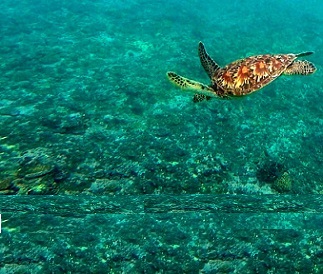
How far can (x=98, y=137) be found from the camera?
8133 mm

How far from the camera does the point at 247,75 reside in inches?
291

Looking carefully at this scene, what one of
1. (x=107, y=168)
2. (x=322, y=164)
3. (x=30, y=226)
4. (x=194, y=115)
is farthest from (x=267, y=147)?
(x=30, y=226)

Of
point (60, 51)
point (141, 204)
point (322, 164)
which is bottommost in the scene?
point (322, 164)

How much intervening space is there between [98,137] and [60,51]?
717 cm

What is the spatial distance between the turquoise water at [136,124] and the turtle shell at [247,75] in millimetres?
1805

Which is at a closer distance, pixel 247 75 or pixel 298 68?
pixel 247 75

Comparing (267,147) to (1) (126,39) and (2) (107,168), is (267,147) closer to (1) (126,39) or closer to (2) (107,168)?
(2) (107,168)

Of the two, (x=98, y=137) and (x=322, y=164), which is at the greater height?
(x=98, y=137)

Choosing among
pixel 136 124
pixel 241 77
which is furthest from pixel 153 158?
pixel 241 77

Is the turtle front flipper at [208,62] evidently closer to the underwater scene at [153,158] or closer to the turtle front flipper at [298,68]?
the underwater scene at [153,158]

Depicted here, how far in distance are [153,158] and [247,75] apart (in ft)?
9.57

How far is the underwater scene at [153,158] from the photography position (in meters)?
4.62

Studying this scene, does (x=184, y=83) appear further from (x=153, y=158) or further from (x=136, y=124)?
(x=136, y=124)

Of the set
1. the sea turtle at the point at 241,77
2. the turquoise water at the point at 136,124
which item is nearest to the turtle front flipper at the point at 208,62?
the sea turtle at the point at 241,77
